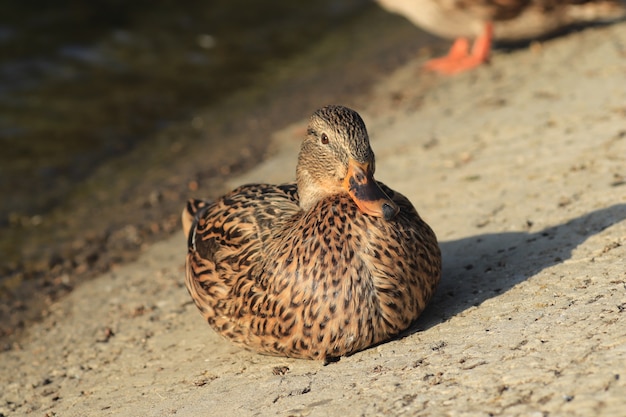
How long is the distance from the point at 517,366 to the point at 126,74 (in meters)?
9.30

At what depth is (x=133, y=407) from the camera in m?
4.52

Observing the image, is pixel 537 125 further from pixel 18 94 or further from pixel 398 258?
pixel 18 94

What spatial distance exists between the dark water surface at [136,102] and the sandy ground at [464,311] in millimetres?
714

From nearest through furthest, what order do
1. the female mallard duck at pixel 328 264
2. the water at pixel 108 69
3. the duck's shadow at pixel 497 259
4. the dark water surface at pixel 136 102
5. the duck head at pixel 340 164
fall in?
the female mallard duck at pixel 328 264
the duck head at pixel 340 164
the duck's shadow at pixel 497 259
the dark water surface at pixel 136 102
the water at pixel 108 69

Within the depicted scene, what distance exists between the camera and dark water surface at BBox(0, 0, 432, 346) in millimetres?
7832

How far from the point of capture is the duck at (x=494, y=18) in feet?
32.8

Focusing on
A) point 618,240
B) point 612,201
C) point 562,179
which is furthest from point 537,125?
point 618,240

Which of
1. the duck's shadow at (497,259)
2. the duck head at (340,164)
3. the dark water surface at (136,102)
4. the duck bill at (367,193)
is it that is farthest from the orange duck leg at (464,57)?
the duck bill at (367,193)

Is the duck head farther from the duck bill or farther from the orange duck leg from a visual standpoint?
the orange duck leg

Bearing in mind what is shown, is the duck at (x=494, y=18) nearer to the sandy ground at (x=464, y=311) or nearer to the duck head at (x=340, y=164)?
the sandy ground at (x=464, y=311)

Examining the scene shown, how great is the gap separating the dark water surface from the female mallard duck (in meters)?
2.32

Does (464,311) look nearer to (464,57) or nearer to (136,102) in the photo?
(464,57)

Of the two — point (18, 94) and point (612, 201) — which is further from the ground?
point (18, 94)

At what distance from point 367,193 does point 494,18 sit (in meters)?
6.42
